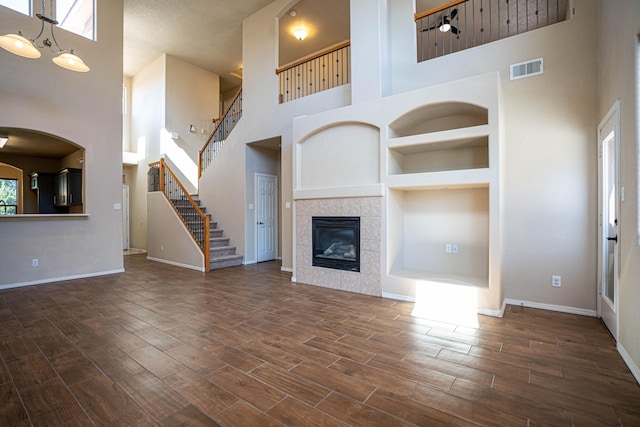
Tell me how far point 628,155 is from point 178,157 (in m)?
9.57

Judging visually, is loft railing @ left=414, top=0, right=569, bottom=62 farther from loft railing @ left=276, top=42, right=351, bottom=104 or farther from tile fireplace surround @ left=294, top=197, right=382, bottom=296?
tile fireplace surround @ left=294, top=197, right=382, bottom=296

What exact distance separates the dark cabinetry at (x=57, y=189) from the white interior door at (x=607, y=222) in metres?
9.61

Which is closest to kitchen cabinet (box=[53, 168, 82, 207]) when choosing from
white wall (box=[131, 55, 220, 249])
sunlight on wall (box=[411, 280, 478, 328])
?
white wall (box=[131, 55, 220, 249])

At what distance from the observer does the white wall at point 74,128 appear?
16.5 feet

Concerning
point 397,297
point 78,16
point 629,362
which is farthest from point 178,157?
point 629,362

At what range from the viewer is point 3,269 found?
16.2 feet

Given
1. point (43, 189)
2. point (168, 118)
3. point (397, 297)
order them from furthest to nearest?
point (168, 118) < point (43, 189) < point (397, 297)

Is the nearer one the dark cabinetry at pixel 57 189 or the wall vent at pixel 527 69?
the wall vent at pixel 527 69

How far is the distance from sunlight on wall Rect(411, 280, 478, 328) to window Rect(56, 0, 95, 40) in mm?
7628

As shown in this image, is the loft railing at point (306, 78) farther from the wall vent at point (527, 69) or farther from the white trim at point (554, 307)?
the white trim at point (554, 307)

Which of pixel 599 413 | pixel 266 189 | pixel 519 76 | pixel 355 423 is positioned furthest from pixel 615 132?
pixel 266 189

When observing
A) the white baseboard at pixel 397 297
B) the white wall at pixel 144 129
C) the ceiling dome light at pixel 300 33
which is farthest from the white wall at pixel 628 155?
the white wall at pixel 144 129

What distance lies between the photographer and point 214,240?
23.3 feet

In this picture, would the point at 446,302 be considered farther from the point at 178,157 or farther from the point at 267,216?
the point at 178,157
